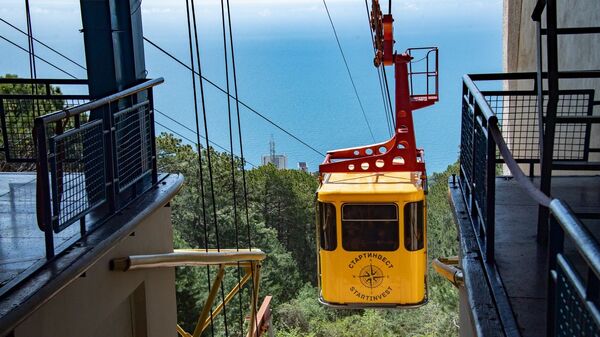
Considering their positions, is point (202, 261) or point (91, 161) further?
point (202, 261)

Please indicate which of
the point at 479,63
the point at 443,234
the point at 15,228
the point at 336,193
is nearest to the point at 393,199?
the point at 336,193

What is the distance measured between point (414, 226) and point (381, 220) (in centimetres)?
43

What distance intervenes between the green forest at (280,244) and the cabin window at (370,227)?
18012 millimetres

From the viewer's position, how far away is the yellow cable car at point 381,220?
10359 mm

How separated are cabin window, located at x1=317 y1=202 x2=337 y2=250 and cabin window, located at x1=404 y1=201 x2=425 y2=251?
0.93 metres

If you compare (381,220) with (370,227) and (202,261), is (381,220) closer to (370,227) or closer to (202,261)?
(370,227)

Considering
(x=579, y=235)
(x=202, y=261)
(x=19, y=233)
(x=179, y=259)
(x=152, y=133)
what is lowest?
(x=202, y=261)

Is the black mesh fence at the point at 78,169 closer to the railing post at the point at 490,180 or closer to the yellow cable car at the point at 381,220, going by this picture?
the railing post at the point at 490,180

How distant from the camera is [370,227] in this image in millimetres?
10625

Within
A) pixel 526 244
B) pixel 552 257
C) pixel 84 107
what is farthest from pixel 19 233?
pixel 552 257

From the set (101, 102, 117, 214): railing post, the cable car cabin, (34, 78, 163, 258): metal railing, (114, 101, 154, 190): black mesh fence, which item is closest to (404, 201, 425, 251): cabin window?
the cable car cabin

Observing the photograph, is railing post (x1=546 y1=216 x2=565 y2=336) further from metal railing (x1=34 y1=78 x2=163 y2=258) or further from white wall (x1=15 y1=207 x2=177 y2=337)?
metal railing (x1=34 y1=78 x2=163 y2=258)

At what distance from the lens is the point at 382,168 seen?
36.8 feet

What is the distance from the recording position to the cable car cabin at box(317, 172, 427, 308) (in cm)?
1034
